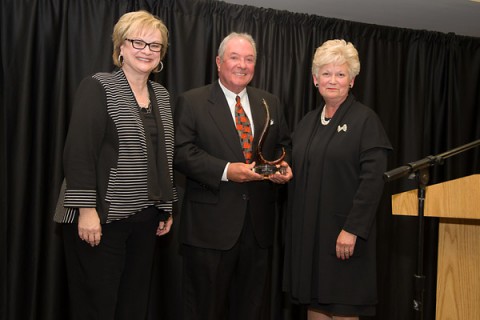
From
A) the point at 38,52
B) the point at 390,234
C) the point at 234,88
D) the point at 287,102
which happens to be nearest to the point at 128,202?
the point at 234,88

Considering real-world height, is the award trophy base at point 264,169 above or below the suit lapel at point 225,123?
below

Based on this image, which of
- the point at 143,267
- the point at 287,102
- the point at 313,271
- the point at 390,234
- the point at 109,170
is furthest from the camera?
→ the point at 390,234

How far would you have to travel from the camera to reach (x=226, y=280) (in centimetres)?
247

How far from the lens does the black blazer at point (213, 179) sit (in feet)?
7.92

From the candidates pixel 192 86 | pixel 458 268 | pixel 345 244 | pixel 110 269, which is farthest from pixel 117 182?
pixel 458 268

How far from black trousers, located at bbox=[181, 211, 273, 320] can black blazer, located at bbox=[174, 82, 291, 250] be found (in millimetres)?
53

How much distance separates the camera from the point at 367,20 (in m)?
3.78

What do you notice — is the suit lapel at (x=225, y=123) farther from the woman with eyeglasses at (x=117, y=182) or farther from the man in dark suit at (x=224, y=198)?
the woman with eyeglasses at (x=117, y=182)

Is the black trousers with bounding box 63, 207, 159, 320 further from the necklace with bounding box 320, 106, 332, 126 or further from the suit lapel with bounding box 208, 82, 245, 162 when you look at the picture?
the necklace with bounding box 320, 106, 332, 126

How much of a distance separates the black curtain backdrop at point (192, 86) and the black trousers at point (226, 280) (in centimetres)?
79

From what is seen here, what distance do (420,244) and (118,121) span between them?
130 cm

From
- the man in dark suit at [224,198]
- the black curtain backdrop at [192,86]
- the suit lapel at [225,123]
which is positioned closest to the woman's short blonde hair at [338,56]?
the man in dark suit at [224,198]

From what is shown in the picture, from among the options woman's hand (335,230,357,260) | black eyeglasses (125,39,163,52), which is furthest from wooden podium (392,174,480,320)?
black eyeglasses (125,39,163,52)

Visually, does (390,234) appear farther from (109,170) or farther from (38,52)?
(38,52)
